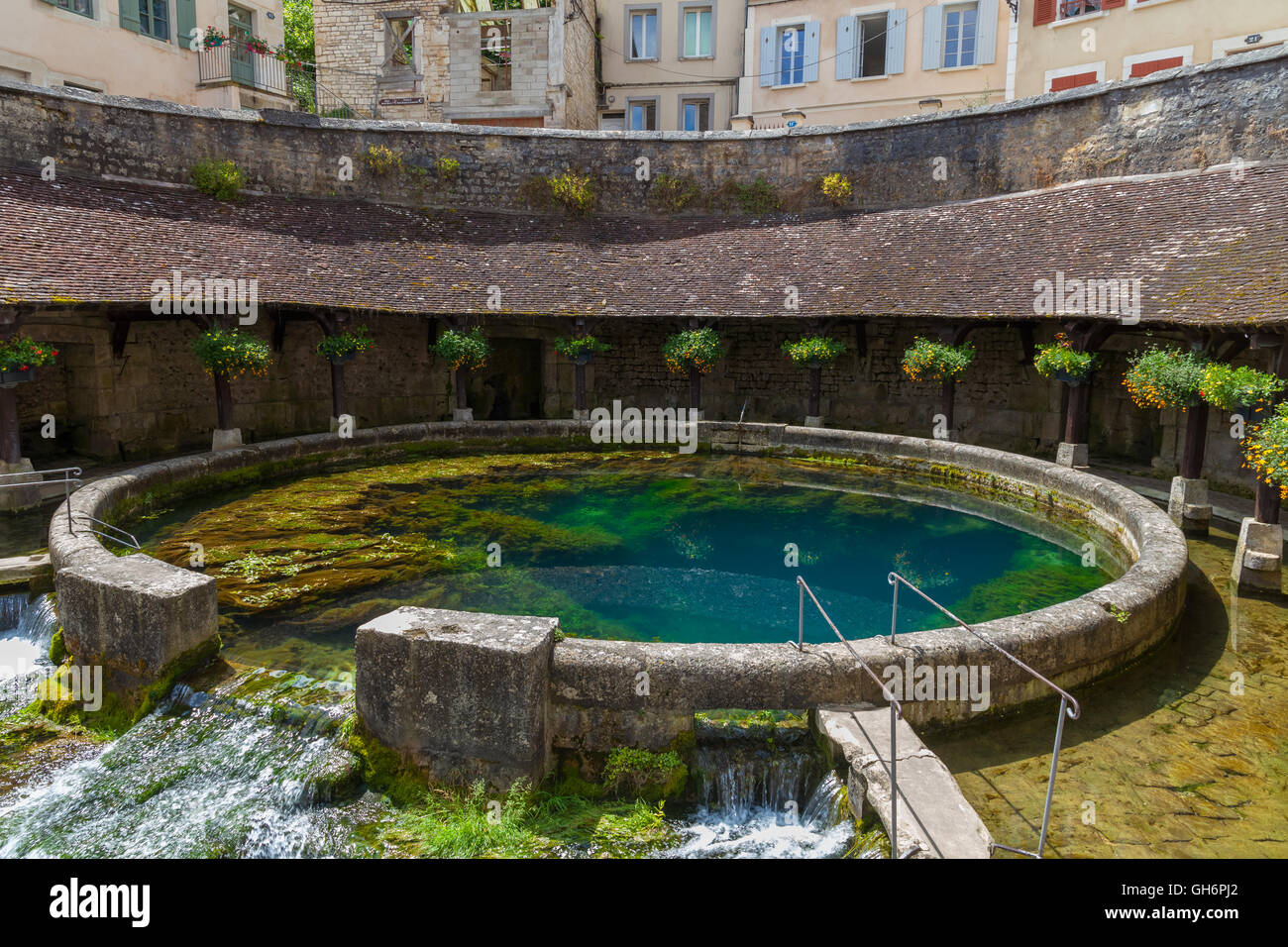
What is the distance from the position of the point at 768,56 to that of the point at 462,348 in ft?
41.7

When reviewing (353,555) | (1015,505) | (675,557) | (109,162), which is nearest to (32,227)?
(109,162)

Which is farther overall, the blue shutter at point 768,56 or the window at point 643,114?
the window at point 643,114

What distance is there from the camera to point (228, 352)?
11344 millimetres

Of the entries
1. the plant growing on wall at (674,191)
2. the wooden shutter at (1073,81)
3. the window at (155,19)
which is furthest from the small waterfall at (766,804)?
the window at (155,19)

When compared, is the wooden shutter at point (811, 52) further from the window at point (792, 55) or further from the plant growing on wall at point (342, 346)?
the plant growing on wall at point (342, 346)

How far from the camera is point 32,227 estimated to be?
11383 mm

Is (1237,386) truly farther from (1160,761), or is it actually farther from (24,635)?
(24,635)

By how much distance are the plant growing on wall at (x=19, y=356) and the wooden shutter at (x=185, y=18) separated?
43.1ft

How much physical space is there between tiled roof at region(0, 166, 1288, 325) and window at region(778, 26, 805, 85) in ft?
20.2

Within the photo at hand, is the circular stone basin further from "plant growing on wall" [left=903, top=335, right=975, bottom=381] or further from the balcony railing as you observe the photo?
the balcony railing

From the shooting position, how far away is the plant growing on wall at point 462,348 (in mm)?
13938

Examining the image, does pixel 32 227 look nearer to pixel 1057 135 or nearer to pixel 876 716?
pixel 876 716

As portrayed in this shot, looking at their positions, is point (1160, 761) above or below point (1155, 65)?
below

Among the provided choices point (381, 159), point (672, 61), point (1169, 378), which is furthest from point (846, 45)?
point (1169, 378)
